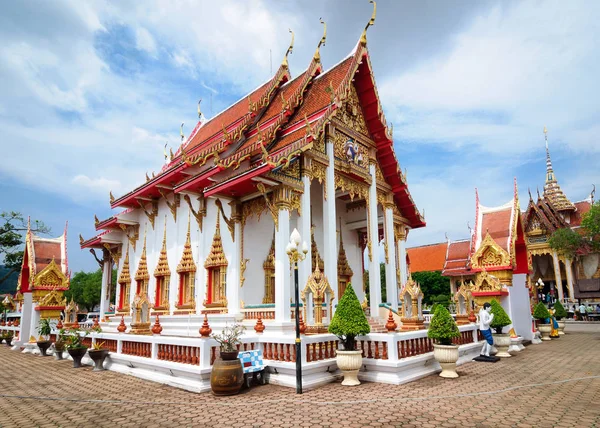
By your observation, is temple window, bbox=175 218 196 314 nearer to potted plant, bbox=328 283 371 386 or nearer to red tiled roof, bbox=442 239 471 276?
potted plant, bbox=328 283 371 386

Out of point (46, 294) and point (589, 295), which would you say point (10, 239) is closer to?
point (46, 294)

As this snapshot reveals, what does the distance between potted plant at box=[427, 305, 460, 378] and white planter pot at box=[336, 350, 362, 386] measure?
4.95 feet

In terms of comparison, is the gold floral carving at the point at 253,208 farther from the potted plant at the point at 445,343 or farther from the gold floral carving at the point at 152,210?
the gold floral carving at the point at 152,210

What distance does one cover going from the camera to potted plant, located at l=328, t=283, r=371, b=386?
256 inches

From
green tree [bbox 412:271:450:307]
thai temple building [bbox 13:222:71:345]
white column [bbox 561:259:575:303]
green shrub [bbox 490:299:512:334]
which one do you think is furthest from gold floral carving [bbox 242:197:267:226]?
white column [bbox 561:259:575:303]

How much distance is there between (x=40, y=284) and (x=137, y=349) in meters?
7.85

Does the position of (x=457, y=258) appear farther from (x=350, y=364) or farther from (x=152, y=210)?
(x=350, y=364)

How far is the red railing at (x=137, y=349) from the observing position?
25.6 ft

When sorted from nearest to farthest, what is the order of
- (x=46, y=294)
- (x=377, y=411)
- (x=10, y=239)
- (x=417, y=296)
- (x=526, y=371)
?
1. (x=377, y=411)
2. (x=526, y=371)
3. (x=417, y=296)
4. (x=46, y=294)
5. (x=10, y=239)

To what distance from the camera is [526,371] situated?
25.2 ft

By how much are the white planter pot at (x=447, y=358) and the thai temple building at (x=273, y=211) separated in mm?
2092

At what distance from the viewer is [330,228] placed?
31.8 feet

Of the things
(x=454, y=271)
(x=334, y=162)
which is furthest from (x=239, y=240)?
(x=454, y=271)

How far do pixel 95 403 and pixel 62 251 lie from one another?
1156 centimetres
